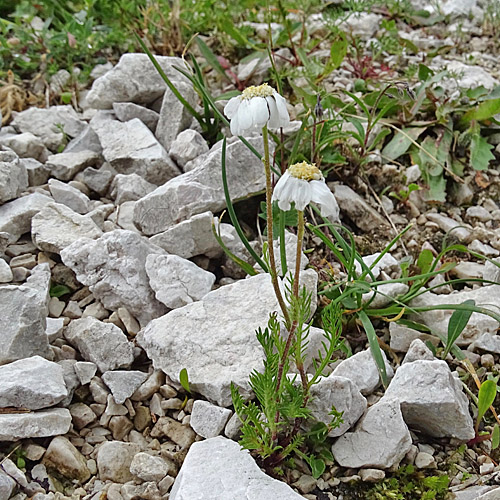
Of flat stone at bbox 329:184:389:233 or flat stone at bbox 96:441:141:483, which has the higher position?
flat stone at bbox 329:184:389:233

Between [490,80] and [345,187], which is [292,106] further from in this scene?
[490,80]

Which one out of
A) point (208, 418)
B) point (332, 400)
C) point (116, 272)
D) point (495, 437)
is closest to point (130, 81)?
point (116, 272)

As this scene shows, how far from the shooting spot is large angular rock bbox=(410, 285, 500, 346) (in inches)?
93.4

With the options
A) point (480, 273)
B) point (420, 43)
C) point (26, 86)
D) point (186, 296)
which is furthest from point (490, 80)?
point (26, 86)

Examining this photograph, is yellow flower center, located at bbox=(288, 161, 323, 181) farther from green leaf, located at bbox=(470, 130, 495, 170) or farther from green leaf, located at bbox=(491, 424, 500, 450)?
green leaf, located at bbox=(470, 130, 495, 170)

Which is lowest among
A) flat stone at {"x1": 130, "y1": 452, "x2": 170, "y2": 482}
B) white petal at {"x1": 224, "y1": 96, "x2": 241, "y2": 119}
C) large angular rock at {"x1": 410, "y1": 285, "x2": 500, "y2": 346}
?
large angular rock at {"x1": 410, "y1": 285, "x2": 500, "y2": 346}

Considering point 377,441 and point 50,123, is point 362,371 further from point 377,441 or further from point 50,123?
point 50,123

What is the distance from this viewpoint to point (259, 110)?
5.34 ft

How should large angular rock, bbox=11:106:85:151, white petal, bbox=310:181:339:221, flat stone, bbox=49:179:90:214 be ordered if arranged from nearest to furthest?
white petal, bbox=310:181:339:221 → flat stone, bbox=49:179:90:214 → large angular rock, bbox=11:106:85:151

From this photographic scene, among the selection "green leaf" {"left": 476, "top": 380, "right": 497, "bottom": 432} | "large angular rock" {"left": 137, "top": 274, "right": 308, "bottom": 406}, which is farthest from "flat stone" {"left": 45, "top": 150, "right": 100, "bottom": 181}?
"green leaf" {"left": 476, "top": 380, "right": 497, "bottom": 432}

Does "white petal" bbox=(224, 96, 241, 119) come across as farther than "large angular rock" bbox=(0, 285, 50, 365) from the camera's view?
No

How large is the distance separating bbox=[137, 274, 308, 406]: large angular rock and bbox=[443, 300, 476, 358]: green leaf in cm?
58

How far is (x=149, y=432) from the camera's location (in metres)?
2.06

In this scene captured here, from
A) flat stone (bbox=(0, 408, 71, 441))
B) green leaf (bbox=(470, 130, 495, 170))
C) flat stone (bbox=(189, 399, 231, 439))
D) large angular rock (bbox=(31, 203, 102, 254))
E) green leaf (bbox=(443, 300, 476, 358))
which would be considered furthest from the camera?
green leaf (bbox=(470, 130, 495, 170))
